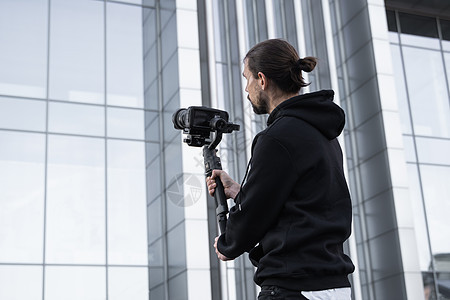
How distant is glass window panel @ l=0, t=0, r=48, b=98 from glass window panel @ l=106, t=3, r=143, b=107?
4.50ft

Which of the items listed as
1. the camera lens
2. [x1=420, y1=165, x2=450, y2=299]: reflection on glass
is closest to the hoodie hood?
the camera lens

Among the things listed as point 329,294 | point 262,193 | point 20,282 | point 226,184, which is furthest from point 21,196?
point 329,294

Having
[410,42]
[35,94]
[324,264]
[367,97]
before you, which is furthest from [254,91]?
[410,42]

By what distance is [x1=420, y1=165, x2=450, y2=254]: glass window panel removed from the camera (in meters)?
16.5

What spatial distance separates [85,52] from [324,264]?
11867mm

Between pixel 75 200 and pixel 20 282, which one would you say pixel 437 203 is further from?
pixel 20 282

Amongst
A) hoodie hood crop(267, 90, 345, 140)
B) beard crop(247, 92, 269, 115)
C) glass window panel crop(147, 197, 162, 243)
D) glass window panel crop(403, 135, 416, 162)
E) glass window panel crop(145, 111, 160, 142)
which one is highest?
glass window panel crop(403, 135, 416, 162)

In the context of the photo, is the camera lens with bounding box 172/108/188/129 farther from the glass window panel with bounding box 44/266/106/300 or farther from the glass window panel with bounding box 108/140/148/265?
the glass window panel with bounding box 108/140/148/265

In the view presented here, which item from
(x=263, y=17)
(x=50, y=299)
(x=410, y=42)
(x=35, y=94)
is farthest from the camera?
A: (x=410, y=42)

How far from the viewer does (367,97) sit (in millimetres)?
15008

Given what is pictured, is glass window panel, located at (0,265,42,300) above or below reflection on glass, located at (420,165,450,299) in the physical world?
below

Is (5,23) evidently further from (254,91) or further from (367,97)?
(254,91)

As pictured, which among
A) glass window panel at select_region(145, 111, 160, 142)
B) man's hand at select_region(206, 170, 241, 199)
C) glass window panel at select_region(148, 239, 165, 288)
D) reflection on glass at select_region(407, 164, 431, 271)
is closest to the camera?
man's hand at select_region(206, 170, 241, 199)

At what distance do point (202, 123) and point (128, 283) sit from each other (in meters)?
9.58
